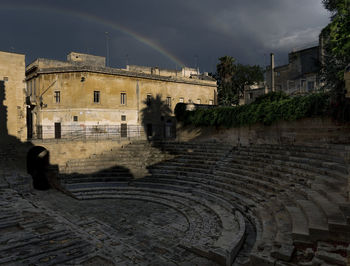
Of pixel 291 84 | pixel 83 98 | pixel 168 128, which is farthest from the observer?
pixel 291 84

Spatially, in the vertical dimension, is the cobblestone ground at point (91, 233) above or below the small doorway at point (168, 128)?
below

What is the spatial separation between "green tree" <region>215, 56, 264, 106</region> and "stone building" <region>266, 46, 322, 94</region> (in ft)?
14.7

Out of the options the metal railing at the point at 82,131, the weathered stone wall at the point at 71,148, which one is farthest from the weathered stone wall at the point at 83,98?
the weathered stone wall at the point at 71,148

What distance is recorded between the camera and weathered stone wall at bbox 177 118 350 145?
12.5 metres

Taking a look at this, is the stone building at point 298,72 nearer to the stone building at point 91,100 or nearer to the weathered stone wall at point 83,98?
the stone building at point 91,100

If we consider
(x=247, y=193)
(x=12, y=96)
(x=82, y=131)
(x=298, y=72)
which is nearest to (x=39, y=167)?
(x=82, y=131)

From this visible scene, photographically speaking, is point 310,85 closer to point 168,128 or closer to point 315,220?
point 168,128

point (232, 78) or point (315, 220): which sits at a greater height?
point (232, 78)

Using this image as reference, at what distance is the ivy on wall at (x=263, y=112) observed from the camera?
13234mm

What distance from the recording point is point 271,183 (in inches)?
430

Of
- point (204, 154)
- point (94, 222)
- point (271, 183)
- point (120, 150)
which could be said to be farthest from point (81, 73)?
point (271, 183)

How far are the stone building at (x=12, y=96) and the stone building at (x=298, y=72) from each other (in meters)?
33.1

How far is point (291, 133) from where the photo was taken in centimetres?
1457

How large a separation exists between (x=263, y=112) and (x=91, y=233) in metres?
12.6
